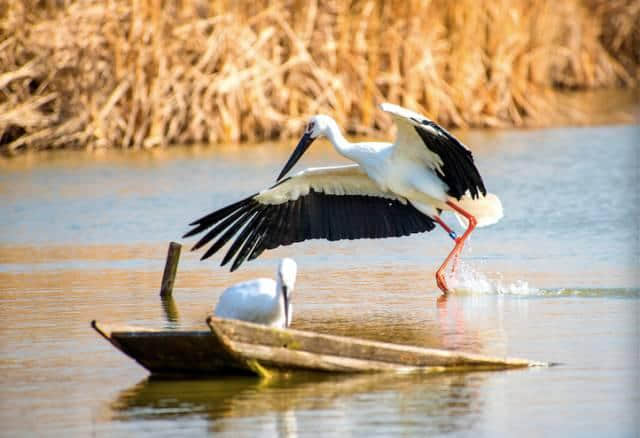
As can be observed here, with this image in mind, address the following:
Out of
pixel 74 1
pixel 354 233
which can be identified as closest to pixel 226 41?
pixel 74 1

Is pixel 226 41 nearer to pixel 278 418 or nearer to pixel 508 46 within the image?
pixel 508 46

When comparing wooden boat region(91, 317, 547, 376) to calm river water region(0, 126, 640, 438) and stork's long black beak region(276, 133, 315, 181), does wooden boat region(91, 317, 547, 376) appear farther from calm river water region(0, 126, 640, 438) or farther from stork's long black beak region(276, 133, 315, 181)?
stork's long black beak region(276, 133, 315, 181)

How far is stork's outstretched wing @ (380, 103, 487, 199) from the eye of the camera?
358 inches

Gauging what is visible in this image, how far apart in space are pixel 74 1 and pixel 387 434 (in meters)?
14.7

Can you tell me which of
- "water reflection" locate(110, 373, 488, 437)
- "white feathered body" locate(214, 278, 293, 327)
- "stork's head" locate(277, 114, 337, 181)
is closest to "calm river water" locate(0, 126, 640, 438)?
"water reflection" locate(110, 373, 488, 437)

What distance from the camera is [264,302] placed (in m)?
7.19

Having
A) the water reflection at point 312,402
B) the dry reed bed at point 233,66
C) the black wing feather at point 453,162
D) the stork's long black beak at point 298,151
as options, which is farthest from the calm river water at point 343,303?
the dry reed bed at point 233,66

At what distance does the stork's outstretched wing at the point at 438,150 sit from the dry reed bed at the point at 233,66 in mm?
9662

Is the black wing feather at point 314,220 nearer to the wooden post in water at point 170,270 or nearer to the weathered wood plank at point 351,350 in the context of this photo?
the wooden post in water at point 170,270

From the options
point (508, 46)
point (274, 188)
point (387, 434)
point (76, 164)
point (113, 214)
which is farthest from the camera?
point (508, 46)

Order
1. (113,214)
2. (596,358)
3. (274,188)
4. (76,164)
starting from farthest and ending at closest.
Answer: (76,164)
(113,214)
(274,188)
(596,358)

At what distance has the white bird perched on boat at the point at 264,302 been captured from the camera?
23.5 ft

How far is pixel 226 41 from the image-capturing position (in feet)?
64.1

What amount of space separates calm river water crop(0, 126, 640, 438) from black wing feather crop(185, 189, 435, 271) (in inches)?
16.8
